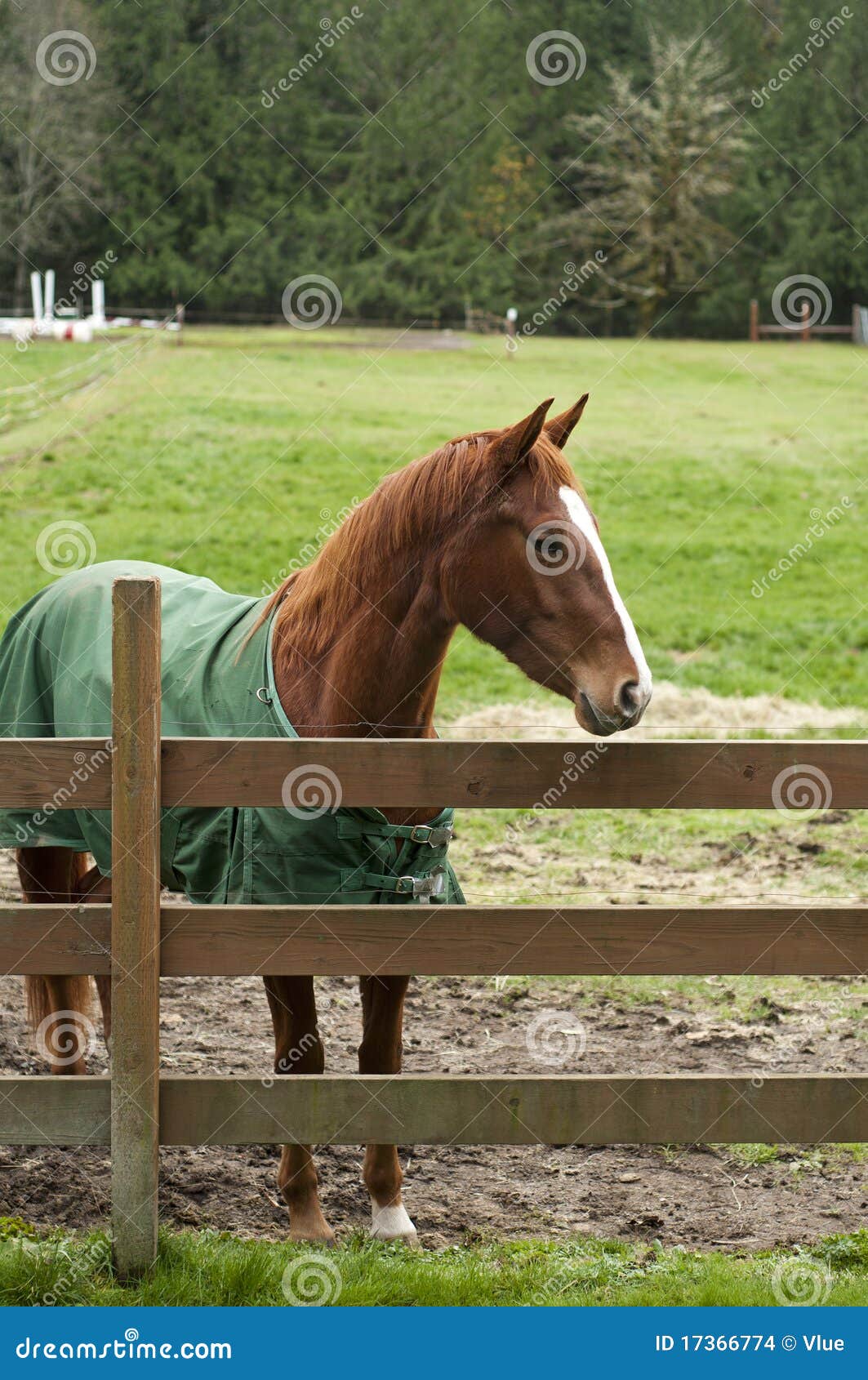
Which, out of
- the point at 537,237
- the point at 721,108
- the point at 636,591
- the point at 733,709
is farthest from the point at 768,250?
the point at 733,709

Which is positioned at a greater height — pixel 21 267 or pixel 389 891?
pixel 21 267

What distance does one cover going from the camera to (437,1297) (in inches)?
121

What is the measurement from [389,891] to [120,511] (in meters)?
10.6

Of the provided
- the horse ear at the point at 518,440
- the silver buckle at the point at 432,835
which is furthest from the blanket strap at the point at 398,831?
the horse ear at the point at 518,440

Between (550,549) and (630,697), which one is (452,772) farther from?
(550,549)

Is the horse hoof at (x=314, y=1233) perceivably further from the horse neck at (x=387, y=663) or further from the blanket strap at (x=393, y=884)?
the horse neck at (x=387, y=663)

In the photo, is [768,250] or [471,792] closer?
[471,792]

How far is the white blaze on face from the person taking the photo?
9.95 feet

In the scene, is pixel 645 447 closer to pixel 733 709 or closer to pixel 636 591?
pixel 636 591

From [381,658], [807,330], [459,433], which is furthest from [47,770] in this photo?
[807,330]

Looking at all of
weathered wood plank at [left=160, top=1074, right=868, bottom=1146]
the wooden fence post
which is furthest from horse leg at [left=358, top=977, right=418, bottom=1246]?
the wooden fence post

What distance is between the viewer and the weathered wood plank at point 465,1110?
3.05 m

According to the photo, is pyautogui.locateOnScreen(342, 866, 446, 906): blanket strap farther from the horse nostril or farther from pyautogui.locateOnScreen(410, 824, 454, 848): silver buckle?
the horse nostril

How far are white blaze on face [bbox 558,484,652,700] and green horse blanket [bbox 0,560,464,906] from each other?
76 cm
